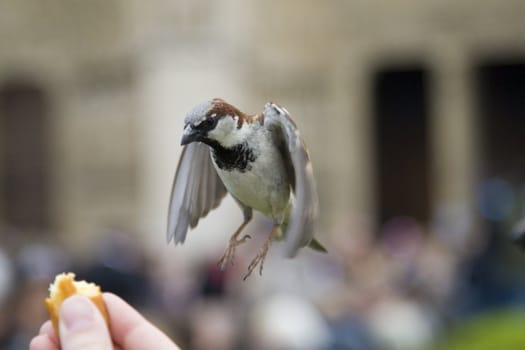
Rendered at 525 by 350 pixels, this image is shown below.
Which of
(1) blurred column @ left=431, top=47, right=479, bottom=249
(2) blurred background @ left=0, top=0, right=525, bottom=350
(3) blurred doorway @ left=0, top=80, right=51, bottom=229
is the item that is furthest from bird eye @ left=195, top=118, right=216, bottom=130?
(3) blurred doorway @ left=0, top=80, right=51, bottom=229

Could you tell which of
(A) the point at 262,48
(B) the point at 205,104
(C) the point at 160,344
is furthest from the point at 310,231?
(A) the point at 262,48

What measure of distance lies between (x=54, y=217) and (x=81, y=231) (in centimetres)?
77

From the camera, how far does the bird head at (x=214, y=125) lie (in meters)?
1.10

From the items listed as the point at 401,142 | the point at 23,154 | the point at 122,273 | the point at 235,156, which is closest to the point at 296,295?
the point at 122,273

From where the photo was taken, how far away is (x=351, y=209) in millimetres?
Answer: 12977

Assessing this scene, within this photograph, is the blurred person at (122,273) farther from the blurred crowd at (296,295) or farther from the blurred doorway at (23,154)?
the blurred doorway at (23,154)

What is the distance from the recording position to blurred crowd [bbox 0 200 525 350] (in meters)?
4.53

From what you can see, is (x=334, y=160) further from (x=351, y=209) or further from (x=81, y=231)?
(x=81, y=231)

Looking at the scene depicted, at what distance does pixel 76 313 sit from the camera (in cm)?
117

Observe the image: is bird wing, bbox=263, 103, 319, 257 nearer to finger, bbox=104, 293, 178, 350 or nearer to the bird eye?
the bird eye

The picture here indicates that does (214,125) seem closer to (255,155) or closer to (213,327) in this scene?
(255,155)

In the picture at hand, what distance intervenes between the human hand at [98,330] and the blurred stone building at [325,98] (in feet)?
35.6

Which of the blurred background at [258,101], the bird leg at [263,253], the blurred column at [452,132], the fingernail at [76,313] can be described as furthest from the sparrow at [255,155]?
the blurred column at [452,132]

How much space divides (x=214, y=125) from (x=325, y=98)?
12.4 metres
